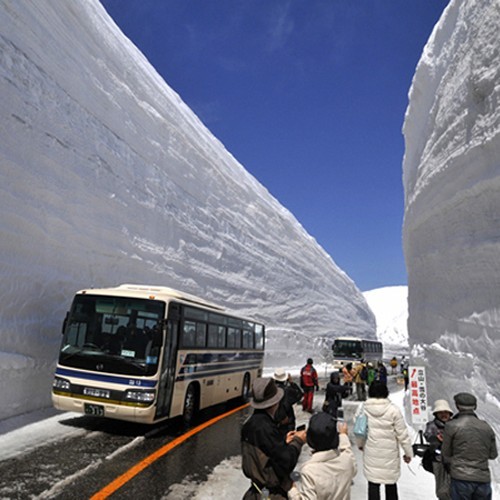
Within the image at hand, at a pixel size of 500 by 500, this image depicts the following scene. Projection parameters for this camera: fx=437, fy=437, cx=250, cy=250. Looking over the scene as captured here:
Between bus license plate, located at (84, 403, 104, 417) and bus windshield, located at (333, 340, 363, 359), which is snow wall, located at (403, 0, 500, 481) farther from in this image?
bus windshield, located at (333, 340, 363, 359)

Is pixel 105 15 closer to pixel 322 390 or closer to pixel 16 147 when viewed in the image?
pixel 16 147

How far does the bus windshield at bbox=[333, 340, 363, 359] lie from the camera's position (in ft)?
104

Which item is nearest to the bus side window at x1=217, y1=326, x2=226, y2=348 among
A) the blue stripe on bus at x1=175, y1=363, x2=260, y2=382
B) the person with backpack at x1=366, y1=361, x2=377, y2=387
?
the blue stripe on bus at x1=175, y1=363, x2=260, y2=382

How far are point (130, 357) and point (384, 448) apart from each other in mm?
5435

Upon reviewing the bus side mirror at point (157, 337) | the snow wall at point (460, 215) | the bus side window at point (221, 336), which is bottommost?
the bus side mirror at point (157, 337)

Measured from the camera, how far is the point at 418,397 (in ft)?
26.4

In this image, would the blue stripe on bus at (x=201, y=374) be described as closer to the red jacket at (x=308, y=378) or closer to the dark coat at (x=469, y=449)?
the red jacket at (x=308, y=378)

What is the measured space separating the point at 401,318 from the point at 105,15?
97.0 m

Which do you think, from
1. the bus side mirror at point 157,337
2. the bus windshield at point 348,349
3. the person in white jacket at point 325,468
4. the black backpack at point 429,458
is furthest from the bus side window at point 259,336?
the bus windshield at point 348,349

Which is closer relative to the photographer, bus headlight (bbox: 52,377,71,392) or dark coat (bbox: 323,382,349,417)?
bus headlight (bbox: 52,377,71,392)

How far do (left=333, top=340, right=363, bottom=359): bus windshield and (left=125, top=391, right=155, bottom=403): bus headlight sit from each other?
1012 inches

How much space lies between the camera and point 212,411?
12.7 meters

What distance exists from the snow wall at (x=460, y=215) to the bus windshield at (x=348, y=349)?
64.4ft

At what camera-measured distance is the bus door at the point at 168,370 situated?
864 centimetres
